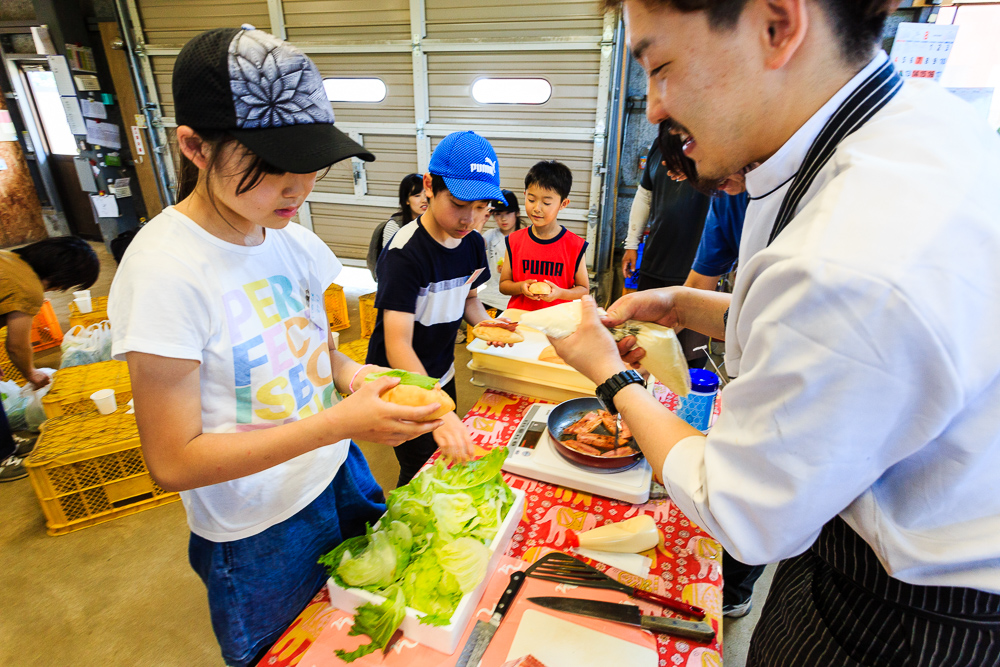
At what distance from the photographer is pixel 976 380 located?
0.68m

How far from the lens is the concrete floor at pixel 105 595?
243 cm

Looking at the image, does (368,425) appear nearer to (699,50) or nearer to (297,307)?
(297,307)

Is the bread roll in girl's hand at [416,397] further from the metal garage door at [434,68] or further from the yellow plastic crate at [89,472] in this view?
the metal garage door at [434,68]

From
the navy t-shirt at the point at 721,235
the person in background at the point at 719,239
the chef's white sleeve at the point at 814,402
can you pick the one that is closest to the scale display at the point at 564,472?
the chef's white sleeve at the point at 814,402

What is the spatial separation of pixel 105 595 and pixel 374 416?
2.81 meters

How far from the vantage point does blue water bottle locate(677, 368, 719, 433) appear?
1.88m

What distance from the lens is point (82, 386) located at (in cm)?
359

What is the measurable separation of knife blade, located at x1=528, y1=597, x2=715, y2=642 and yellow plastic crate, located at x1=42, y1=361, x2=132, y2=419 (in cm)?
372

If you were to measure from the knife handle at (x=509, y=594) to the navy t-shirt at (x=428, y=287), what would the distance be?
1.25 metres

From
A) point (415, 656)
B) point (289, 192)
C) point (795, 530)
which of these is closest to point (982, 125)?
point (795, 530)

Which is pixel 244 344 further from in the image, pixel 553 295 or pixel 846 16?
pixel 553 295

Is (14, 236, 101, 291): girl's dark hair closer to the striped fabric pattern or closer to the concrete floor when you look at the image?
the concrete floor

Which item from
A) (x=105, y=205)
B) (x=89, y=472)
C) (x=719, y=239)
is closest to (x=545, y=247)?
(x=719, y=239)

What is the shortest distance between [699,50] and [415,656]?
4.65 feet
